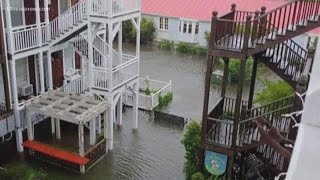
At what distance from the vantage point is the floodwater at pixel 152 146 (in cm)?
1612

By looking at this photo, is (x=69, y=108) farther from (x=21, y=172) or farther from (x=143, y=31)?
(x=143, y=31)

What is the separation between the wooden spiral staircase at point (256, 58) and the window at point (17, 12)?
9.99 meters

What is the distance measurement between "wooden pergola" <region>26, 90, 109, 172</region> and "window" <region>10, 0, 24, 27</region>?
3604mm

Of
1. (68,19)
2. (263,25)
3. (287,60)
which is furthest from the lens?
(68,19)

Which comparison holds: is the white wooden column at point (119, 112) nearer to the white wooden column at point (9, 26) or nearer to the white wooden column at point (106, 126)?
the white wooden column at point (106, 126)

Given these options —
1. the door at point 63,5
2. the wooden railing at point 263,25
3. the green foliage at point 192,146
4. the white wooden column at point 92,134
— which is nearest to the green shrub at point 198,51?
the door at point 63,5

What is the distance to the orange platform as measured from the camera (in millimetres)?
15754

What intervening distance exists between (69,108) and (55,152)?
202 cm

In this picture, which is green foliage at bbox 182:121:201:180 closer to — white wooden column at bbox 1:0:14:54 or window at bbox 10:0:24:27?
white wooden column at bbox 1:0:14:54

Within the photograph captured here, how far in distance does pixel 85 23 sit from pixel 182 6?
76.2 feet

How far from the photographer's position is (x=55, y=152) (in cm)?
1620

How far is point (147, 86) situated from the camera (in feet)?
80.7

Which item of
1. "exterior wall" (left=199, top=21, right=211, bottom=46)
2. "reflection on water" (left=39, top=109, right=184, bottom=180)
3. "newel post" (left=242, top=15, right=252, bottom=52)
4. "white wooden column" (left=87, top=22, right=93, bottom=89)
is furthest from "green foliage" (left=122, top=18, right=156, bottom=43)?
"newel post" (left=242, top=15, right=252, bottom=52)

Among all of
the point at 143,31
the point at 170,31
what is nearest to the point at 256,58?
the point at 143,31
